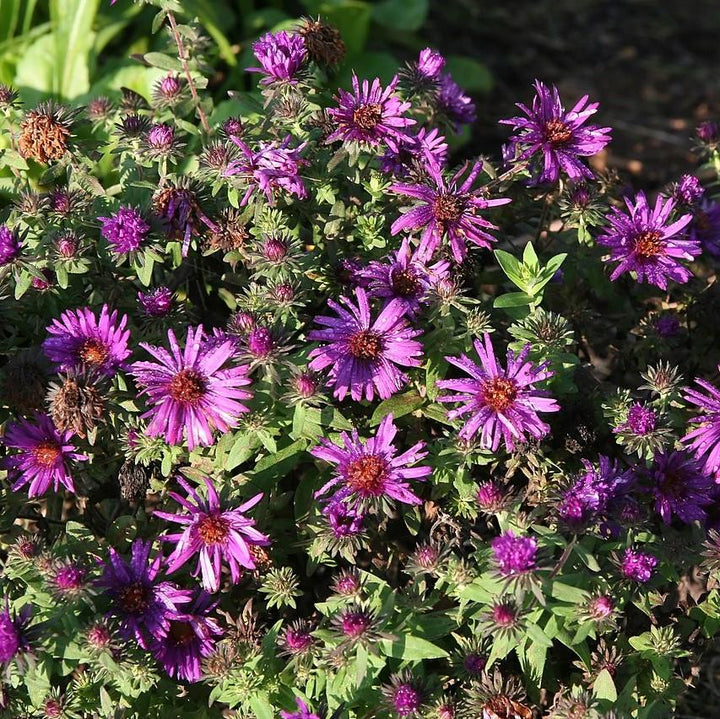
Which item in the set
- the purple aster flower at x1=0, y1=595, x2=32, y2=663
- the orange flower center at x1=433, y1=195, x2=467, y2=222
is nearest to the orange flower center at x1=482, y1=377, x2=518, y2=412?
the orange flower center at x1=433, y1=195, x2=467, y2=222

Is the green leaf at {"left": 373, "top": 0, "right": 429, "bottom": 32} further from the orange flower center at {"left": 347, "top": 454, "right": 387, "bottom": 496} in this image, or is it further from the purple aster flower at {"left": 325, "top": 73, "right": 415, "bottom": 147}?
the orange flower center at {"left": 347, "top": 454, "right": 387, "bottom": 496}

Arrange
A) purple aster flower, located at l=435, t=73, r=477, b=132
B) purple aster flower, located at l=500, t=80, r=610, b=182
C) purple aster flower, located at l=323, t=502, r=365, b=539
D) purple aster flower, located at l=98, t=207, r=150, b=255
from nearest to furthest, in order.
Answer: purple aster flower, located at l=323, t=502, r=365, b=539 → purple aster flower, located at l=98, t=207, r=150, b=255 → purple aster flower, located at l=500, t=80, r=610, b=182 → purple aster flower, located at l=435, t=73, r=477, b=132

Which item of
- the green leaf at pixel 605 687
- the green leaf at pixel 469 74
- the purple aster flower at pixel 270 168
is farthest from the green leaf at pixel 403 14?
the green leaf at pixel 605 687

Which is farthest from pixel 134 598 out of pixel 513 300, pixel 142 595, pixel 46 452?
pixel 513 300

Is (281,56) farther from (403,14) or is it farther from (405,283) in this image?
(403,14)

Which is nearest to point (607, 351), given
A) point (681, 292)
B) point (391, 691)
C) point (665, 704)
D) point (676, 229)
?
point (681, 292)
